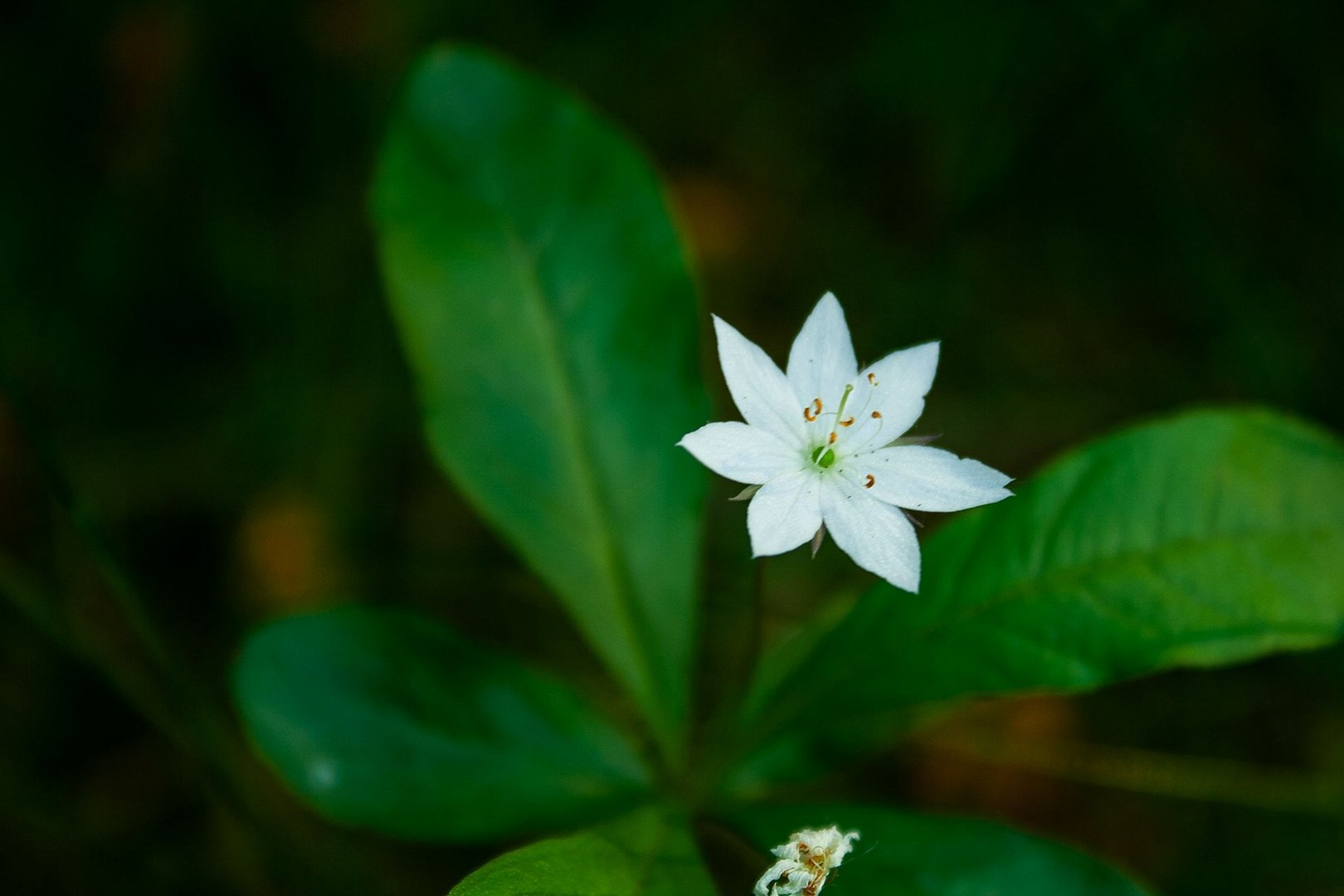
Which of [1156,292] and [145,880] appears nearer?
[145,880]

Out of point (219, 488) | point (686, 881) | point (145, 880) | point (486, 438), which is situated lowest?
point (686, 881)

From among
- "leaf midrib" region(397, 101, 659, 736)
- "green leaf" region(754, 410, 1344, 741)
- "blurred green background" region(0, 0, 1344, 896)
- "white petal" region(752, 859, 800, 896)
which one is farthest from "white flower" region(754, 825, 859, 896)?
"blurred green background" region(0, 0, 1344, 896)

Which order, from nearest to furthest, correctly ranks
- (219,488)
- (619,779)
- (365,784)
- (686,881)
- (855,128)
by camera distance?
(686,881)
(365,784)
(619,779)
(219,488)
(855,128)

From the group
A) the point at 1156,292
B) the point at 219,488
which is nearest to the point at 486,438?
the point at 219,488

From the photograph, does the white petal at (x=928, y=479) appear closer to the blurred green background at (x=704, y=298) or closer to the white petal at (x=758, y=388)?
the white petal at (x=758, y=388)

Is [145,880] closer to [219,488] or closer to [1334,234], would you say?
[219,488]

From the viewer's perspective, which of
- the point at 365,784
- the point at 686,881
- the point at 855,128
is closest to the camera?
the point at 686,881

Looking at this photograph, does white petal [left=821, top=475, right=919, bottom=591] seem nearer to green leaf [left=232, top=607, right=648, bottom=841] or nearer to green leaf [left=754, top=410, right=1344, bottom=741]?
green leaf [left=754, top=410, right=1344, bottom=741]

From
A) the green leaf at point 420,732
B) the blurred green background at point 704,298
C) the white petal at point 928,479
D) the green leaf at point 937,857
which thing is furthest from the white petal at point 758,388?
the blurred green background at point 704,298
